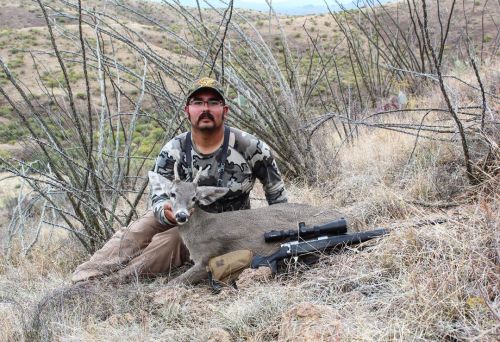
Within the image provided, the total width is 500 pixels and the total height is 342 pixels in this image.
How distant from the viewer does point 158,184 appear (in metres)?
4.37

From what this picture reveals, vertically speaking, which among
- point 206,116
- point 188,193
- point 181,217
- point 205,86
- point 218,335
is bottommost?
point 218,335

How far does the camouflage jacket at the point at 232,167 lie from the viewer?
4473 millimetres

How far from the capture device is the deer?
4152mm

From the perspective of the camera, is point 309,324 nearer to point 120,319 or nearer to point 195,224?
point 120,319

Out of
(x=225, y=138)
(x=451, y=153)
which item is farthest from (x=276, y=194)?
(x=451, y=153)

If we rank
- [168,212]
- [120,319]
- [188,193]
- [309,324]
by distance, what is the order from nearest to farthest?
[309,324] < [120,319] < [188,193] < [168,212]

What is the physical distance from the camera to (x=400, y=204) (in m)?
4.35

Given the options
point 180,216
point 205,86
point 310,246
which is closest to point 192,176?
point 180,216

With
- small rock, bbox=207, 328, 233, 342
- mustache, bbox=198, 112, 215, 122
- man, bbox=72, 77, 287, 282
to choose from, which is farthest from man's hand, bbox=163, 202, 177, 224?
small rock, bbox=207, 328, 233, 342

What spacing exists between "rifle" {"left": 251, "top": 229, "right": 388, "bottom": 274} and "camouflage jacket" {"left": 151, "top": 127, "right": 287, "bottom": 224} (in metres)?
0.90

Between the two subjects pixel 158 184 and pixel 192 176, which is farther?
pixel 192 176

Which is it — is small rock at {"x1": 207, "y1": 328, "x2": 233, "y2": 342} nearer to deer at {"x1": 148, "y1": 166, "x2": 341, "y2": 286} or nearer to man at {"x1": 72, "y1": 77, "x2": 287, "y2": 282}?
deer at {"x1": 148, "y1": 166, "x2": 341, "y2": 286}

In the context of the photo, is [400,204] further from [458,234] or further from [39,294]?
[39,294]

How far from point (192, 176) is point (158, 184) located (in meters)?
0.30
